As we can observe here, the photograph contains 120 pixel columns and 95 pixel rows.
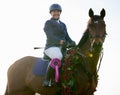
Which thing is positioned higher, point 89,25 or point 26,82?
point 89,25

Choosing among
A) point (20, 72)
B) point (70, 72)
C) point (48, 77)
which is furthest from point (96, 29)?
point (20, 72)

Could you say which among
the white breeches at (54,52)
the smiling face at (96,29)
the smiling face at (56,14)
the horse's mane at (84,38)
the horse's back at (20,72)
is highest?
the smiling face at (56,14)

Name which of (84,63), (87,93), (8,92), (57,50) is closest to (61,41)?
(57,50)

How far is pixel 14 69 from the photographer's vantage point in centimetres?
1413

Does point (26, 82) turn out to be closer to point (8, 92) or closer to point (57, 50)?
point (8, 92)

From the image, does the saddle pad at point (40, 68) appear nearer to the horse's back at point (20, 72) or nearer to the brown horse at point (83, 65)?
the brown horse at point (83, 65)

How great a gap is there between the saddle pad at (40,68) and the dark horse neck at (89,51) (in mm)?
1432

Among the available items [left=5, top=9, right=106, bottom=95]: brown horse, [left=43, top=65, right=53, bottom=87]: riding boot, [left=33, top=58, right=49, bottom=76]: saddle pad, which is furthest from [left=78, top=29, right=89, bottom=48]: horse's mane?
[left=33, top=58, right=49, bottom=76]: saddle pad

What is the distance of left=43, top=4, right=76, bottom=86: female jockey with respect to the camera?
12859 millimetres

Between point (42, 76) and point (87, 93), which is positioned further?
point (42, 76)

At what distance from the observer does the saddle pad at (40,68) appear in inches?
524

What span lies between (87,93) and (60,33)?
226cm

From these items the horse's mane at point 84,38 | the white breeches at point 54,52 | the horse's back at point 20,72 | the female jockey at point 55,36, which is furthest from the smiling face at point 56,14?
the horse's back at point 20,72

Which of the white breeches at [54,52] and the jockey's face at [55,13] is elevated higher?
the jockey's face at [55,13]
